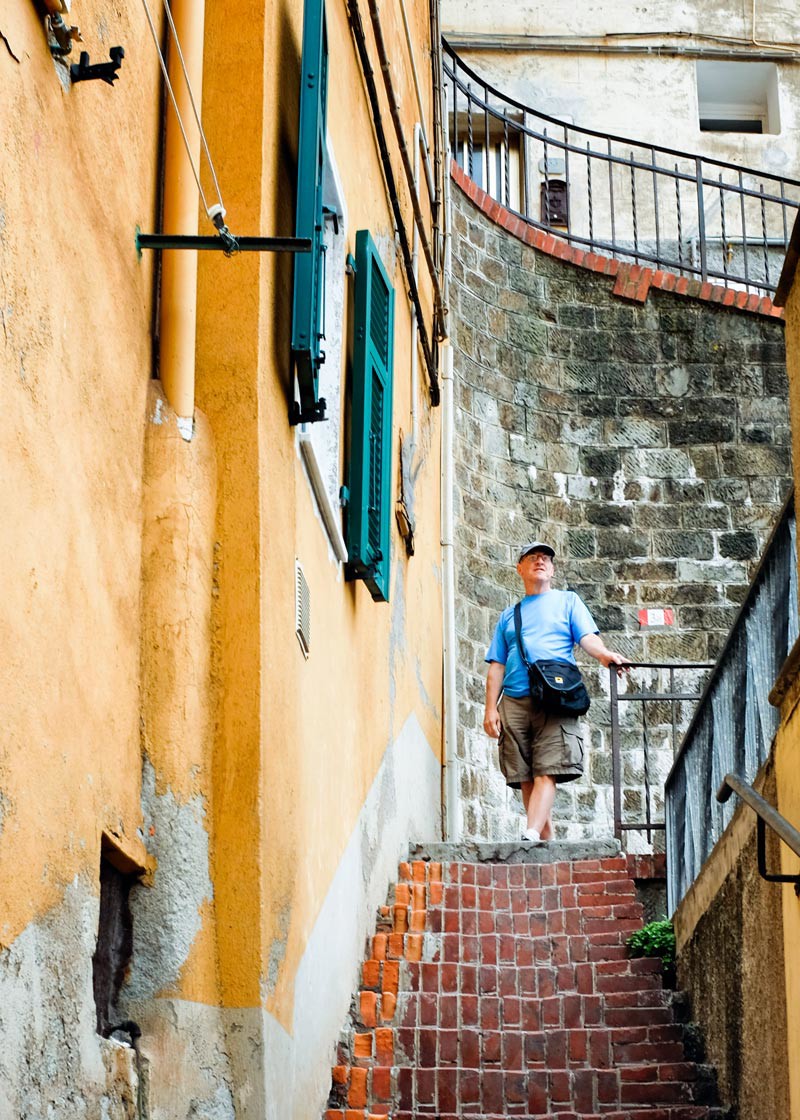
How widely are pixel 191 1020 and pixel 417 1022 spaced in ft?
7.12

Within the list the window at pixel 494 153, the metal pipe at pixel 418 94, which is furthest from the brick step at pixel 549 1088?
the window at pixel 494 153

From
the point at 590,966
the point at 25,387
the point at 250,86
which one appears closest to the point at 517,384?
the point at 590,966

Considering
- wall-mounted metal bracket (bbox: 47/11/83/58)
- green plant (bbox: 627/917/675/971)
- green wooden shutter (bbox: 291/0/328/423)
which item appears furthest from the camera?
green plant (bbox: 627/917/675/971)

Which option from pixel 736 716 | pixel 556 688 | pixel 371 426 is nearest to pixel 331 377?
pixel 371 426

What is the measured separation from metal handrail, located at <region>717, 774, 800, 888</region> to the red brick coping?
26.4 ft

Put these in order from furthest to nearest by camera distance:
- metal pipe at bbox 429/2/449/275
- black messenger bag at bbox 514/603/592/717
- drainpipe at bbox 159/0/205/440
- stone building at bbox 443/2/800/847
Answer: stone building at bbox 443/2/800/847, metal pipe at bbox 429/2/449/275, black messenger bag at bbox 514/603/592/717, drainpipe at bbox 159/0/205/440

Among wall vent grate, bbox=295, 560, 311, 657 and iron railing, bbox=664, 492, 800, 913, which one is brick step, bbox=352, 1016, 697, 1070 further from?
wall vent grate, bbox=295, 560, 311, 657

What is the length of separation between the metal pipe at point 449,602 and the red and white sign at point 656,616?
1.63 meters

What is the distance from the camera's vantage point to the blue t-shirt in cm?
906

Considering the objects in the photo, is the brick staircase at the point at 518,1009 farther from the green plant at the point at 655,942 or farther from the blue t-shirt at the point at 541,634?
the blue t-shirt at the point at 541,634

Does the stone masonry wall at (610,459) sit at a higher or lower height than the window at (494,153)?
lower

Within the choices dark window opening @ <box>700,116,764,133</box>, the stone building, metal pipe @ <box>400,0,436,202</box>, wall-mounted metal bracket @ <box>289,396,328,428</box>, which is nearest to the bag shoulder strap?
the stone building

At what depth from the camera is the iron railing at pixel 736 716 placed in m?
5.85

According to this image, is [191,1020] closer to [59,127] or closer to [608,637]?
[59,127]
